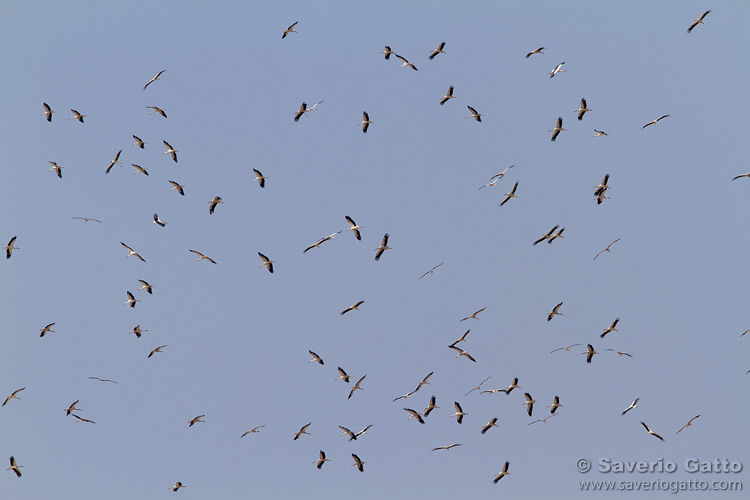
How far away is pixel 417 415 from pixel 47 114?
3383 cm

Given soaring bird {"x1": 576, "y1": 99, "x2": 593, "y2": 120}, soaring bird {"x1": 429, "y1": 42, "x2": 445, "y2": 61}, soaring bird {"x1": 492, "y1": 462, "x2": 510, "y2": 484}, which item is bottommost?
soaring bird {"x1": 492, "y1": 462, "x2": 510, "y2": 484}

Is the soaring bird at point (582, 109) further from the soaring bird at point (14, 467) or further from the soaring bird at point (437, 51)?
the soaring bird at point (14, 467)

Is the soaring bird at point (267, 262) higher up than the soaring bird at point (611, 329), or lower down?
higher up

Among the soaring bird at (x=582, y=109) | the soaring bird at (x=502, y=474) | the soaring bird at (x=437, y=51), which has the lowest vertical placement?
the soaring bird at (x=502, y=474)

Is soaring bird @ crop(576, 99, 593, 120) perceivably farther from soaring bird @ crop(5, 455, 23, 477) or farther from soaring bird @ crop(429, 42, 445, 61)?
soaring bird @ crop(5, 455, 23, 477)

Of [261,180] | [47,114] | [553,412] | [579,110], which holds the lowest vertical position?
[553,412]

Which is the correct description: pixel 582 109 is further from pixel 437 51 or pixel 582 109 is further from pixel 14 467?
pixel 14 467

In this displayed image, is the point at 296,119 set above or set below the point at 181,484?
above

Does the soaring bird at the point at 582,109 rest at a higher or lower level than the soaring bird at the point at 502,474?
higher

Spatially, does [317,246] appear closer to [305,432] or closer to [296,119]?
[296,119]

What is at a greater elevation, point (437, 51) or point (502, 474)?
point (437, 51)

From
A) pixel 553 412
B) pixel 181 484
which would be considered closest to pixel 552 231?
pixel 553 412

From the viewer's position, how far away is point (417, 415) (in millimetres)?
103500

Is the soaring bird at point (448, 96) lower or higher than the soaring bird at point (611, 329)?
higher
